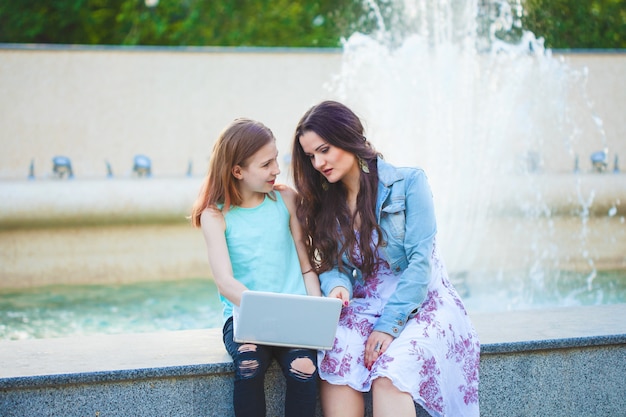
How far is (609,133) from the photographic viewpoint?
12.6m

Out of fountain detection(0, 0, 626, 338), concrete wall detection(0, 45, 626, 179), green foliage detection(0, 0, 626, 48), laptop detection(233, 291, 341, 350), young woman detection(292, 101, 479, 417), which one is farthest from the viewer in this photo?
green foliage detection(0, 0, 626, 48)

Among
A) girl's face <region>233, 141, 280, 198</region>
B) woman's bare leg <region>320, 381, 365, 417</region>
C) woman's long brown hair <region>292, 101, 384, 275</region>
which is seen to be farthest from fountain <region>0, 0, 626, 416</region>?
girl's face <region>233, 141, 280, 198</region>

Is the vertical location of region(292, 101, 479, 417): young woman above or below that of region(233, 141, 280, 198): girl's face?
below

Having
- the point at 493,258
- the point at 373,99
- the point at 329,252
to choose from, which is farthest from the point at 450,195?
the point at 329,252

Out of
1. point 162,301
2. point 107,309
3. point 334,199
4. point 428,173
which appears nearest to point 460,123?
point 428,173

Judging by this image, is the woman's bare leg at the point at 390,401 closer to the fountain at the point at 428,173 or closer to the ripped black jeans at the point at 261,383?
the ripped black jeans at the point at 261,383

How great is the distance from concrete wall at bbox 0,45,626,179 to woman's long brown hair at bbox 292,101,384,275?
30.1 feet

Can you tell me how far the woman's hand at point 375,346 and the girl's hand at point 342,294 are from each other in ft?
0.56

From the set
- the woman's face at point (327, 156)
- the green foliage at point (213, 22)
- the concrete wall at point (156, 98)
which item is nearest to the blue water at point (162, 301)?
the woman's face at point (327, 156)

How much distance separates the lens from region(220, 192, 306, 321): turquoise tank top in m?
2.71

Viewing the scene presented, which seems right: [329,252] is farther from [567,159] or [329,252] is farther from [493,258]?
[567,159]

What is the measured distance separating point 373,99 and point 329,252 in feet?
19.6

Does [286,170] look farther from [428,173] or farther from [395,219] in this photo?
[395,219]

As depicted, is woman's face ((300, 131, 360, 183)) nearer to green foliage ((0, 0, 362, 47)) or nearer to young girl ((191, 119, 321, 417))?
young girl ((191, 119, 321, 417))
